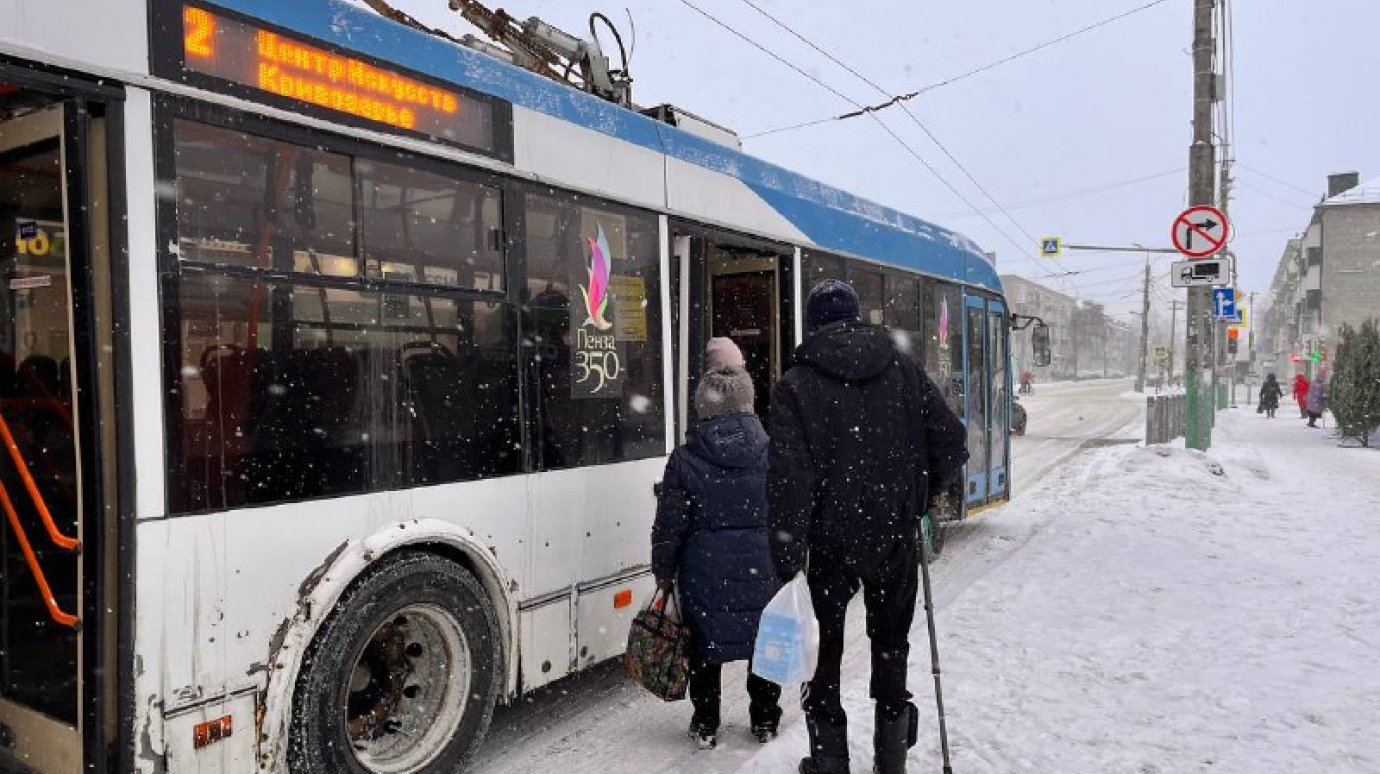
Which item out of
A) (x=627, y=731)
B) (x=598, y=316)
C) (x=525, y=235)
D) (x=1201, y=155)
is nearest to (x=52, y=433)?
(x=525, y=235)

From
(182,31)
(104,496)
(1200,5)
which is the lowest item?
(104,496)

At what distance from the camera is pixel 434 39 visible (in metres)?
3.77

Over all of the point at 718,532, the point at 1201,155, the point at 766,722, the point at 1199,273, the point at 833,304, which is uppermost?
the point at 1201,155

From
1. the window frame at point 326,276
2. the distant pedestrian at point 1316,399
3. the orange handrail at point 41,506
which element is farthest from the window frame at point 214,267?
Answer: the distant pedestrian at point 1316,399

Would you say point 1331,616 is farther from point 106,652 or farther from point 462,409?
point 106,652

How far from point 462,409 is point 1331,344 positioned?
64749 mm

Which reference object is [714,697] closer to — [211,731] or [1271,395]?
[211,731]

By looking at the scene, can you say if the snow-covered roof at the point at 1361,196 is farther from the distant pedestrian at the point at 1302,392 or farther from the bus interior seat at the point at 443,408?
the bus interior seat at the point at 443,408

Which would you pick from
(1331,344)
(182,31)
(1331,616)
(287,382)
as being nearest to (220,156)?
(182,31)

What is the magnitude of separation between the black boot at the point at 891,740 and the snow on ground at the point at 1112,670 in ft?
0.90

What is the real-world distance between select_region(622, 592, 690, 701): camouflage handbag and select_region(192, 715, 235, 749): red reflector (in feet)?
5.52

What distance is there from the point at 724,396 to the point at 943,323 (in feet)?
17.8

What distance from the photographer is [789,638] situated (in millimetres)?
3230

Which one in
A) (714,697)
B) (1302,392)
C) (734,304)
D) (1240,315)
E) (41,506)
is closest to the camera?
(41,506)
